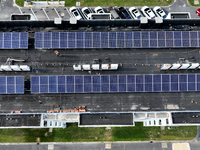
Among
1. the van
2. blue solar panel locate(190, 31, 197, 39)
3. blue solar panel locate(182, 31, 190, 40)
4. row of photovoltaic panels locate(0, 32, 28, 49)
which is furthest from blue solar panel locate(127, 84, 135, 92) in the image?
the van

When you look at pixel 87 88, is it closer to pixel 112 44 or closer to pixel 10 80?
pixel 112 44

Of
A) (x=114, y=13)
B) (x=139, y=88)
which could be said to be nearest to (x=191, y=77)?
(x=139, y=88)

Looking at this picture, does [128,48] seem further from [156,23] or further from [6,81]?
[6,81]

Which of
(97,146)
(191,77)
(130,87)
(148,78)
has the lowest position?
(97,146)

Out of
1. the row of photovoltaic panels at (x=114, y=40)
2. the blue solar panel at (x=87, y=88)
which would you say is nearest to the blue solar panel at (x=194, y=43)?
the row of photovoltaic panels at (x=114, y=40)

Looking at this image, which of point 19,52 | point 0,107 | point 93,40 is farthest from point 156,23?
point 0,107

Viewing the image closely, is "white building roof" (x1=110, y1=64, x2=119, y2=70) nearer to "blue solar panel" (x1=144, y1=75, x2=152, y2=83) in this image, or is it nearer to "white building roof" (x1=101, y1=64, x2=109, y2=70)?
"white building roof" (x1=101, y1=64, x2=109, y2=70)

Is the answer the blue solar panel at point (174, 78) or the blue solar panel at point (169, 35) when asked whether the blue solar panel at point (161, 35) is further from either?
the blue solar panel at point (174, 78)
